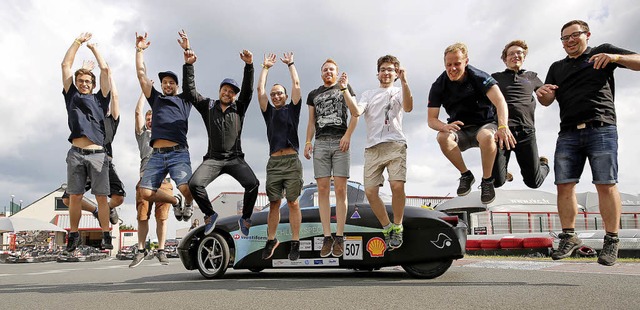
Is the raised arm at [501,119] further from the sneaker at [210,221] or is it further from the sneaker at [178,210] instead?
the sneaker at [178,210]

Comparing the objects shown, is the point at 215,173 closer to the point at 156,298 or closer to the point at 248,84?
the point at 248,84

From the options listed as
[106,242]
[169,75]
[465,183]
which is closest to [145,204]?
[106,242]

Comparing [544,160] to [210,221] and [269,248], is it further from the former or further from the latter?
[210,221]

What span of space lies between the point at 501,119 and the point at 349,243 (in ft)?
9.05

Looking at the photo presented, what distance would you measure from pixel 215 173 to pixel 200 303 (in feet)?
8.07

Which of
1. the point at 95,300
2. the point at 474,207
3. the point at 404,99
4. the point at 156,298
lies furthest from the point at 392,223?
the point at 474,207

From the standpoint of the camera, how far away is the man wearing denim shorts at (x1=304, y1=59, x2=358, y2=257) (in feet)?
19.7

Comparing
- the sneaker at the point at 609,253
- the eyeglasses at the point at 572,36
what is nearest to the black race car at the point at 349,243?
the sneaker at the point at 609,253

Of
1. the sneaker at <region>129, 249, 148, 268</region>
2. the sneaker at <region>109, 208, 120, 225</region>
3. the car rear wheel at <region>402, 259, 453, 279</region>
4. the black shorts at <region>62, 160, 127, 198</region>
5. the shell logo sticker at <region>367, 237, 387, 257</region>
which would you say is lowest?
the car rear wheel at <region>402, 259, 453, 279</region>

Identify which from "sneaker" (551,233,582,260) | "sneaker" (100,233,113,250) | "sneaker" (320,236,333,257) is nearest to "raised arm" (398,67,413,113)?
"sneaker" (320,236,333,257)

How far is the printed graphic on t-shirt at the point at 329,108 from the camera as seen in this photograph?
6.11m

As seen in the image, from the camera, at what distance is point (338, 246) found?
5957mm

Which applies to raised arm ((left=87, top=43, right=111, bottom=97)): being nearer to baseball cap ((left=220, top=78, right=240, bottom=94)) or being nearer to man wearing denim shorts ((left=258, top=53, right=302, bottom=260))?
baseball cap ((left=220, top=78, right=240, bottom=94))

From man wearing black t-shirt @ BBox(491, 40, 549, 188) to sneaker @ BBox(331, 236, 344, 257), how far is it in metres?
2.01
